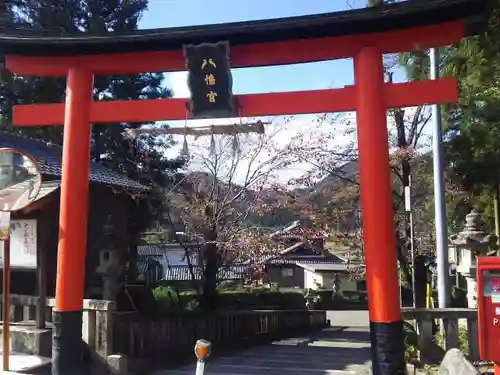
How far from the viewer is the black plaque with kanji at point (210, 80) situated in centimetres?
773

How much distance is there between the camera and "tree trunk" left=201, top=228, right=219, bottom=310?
13.0 m

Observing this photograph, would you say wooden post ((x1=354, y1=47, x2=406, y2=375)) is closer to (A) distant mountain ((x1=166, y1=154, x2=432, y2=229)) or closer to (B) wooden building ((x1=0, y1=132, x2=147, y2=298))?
(B) wooden building ((x1=0, y1=132, x2=147, y2=298))

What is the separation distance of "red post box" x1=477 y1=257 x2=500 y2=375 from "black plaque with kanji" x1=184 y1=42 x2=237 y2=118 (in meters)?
4.02

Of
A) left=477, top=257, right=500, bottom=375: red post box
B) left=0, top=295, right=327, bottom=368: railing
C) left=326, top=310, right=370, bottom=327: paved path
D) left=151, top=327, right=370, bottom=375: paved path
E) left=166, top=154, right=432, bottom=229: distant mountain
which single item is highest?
left=166, top=154, right=432, bottom=229: distant mountain

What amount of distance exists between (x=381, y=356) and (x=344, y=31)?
442 centimetres

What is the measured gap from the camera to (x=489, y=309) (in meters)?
5.80

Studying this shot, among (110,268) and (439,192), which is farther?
(439,192)

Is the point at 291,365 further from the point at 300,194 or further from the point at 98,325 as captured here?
the point at 300,194

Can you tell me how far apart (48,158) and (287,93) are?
23.6 ft

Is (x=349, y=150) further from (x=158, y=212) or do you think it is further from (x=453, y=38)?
(x=453, y=38)

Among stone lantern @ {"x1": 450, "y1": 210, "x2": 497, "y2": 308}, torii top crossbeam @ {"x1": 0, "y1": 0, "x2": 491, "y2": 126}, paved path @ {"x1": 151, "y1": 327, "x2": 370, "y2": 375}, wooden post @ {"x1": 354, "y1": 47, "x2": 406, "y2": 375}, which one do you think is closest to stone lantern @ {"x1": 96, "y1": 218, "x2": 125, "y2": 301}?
paved path @ {"x1": 151, "y1": 327, "x2": 370, "y2": 375}

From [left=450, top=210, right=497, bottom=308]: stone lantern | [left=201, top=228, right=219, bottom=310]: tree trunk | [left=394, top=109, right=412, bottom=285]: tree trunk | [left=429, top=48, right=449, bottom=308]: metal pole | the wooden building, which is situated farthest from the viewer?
[left=394, top=109, right=412, bottom=285]: tree trunk

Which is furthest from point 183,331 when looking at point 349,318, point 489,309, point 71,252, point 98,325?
point 349,318

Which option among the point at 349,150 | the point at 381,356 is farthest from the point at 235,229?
the point at 381,356
